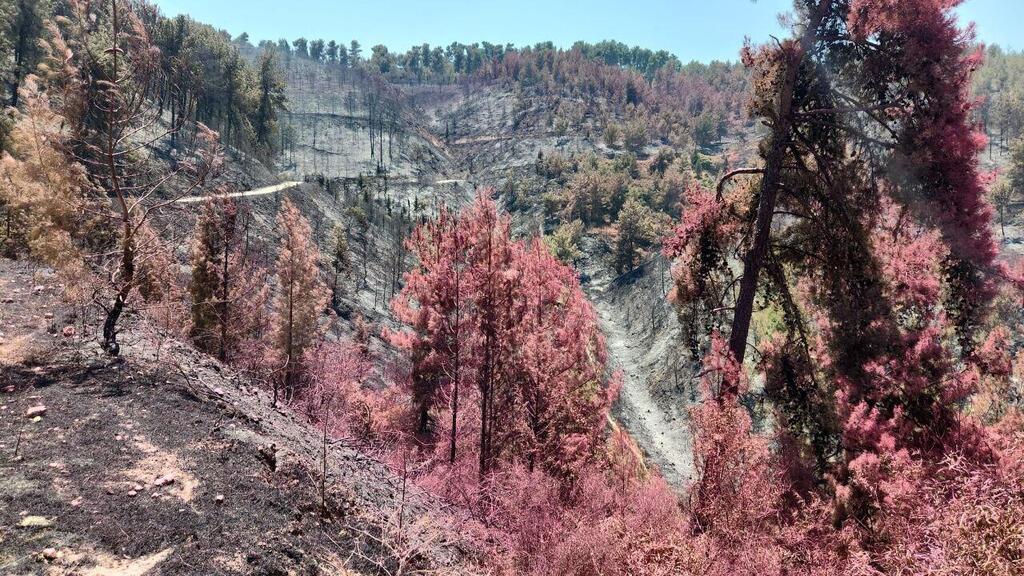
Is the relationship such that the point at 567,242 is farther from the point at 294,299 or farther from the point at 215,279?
the point at 215,279

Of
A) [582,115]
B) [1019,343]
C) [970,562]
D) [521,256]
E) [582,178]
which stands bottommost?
[1019,343]

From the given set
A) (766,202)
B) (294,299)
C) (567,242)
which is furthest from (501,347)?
(567,242)

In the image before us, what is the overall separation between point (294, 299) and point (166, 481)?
16.2 metres

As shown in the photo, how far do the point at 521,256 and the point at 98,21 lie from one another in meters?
9.99

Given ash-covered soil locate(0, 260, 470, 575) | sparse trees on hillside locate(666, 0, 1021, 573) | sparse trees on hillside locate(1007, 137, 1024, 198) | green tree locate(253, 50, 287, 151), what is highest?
green tree locate(253, 50, 287, 151)

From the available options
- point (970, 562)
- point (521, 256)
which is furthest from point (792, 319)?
point (521, 256)

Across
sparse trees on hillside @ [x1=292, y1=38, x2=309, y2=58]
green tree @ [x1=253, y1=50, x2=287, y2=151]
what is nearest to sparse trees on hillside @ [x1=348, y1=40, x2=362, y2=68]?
sparse trees on hillside @ [x1=292, y1=38, x2=309, y2=58]

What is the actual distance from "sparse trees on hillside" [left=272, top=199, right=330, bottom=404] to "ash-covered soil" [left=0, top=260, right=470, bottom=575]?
34.7 ft

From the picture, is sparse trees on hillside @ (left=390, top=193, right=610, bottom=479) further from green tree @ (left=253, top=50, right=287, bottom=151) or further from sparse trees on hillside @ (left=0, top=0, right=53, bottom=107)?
green tree @ (left=253, top=50, right=287, bottom=151)

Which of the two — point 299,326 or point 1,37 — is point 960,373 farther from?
point 1,37

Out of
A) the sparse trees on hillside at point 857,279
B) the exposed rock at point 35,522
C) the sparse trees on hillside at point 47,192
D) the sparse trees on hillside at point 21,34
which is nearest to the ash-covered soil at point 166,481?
the exposed rock at point 35,522

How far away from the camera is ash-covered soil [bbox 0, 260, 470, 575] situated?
13.5 feet

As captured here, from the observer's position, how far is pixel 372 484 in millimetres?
7309

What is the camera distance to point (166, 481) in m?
5.00
